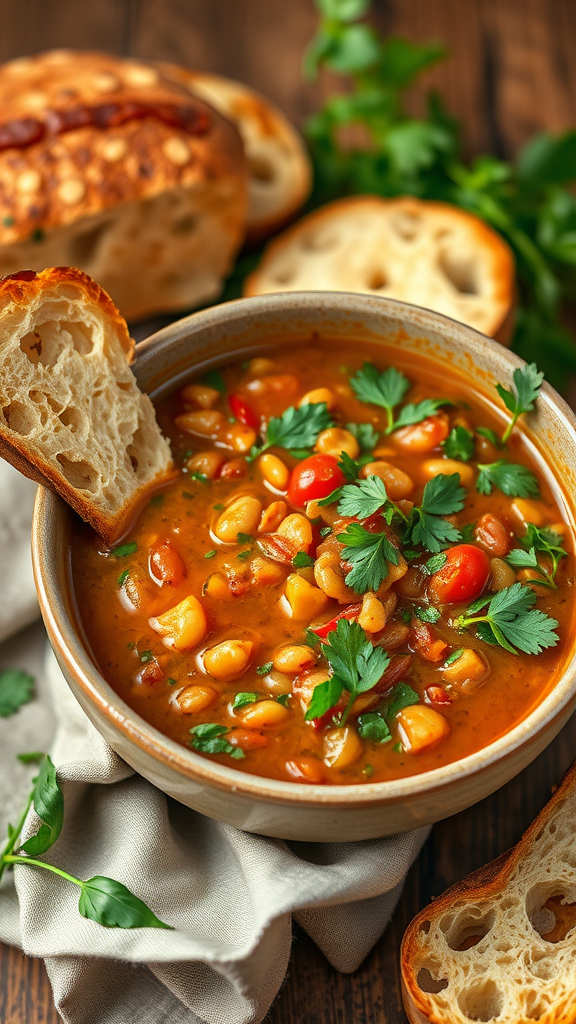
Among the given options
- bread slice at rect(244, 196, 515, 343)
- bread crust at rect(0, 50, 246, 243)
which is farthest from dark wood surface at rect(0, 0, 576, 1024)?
bread crust at rect(0, 50, 246, 243)

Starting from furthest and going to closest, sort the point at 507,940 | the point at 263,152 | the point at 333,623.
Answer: the point at 263,152 < the point at 507,940 < the point at 333,623

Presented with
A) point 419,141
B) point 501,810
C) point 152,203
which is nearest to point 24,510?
point 152,203

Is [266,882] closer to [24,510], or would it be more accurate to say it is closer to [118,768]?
[118,768]

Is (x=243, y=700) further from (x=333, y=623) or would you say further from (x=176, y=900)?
(x=176, y=900)

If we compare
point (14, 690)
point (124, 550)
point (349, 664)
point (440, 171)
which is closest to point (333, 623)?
point (349, 664)

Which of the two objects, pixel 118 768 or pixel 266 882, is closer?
pixel 266 882

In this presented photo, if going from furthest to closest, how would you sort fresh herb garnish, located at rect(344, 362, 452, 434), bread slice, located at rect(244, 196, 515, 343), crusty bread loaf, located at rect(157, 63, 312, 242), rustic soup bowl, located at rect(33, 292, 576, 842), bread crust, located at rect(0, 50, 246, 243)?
crusty bread loaf, located at rect(157, 63, 312, 242), bread slice, located at rect(244, 196, 515, 343), bread crust, located at rect(0, 50, 246, 243), fresh herb garnish, located at rect(344, 362, 452, 434), rustic soup bowl, located at rect(33, 292, 576, 842)

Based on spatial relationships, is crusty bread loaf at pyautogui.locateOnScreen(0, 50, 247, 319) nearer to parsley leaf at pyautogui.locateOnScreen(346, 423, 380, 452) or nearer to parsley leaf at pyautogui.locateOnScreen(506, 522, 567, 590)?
parsley leaf at pyautogui.locateOnScreen(346, 423, 380, 452)
